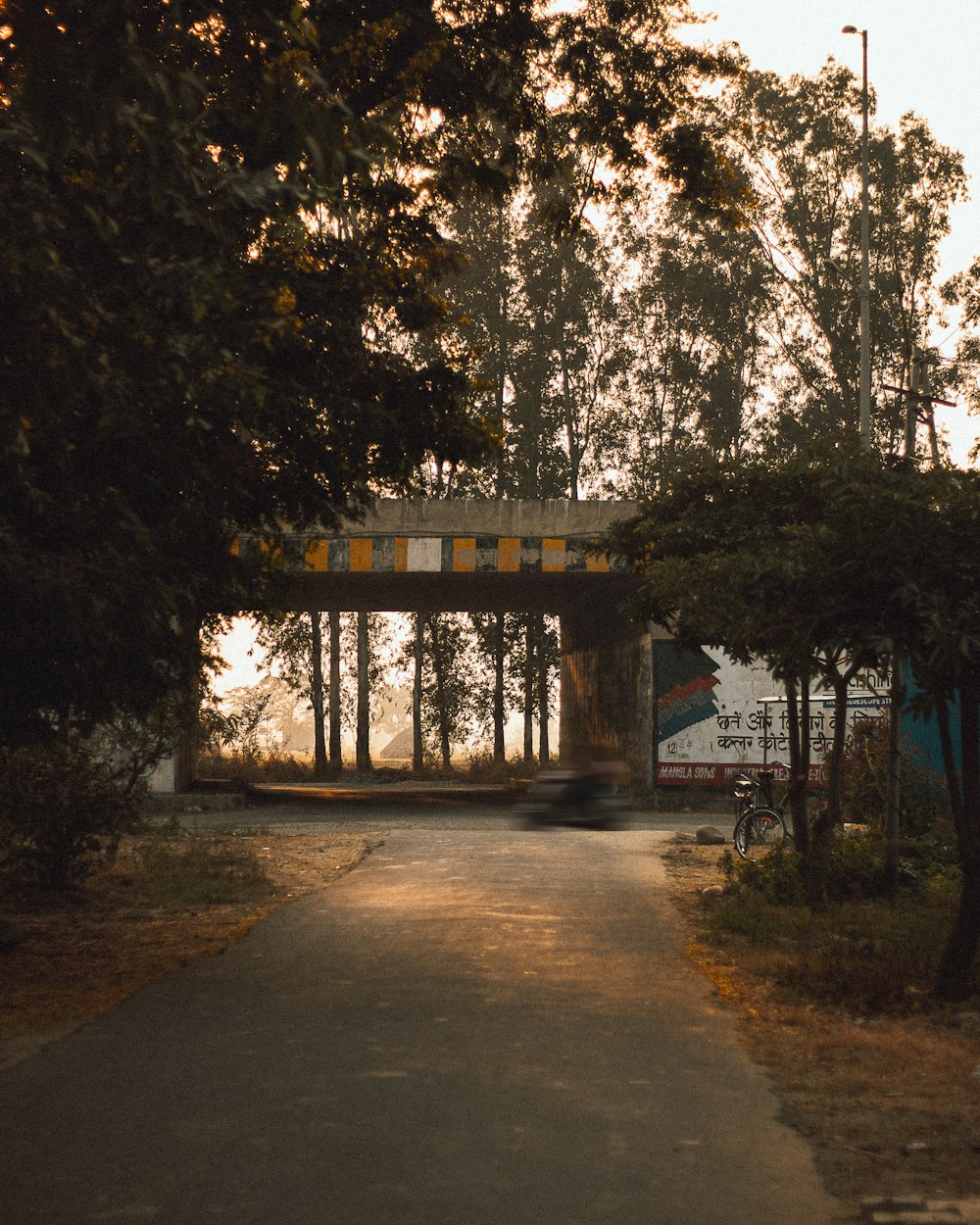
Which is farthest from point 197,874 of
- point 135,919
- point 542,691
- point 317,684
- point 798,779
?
point 542,691

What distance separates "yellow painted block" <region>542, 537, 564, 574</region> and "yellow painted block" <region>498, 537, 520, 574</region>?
49 cm

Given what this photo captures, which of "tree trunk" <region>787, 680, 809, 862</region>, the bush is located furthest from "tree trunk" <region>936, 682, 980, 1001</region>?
the bush

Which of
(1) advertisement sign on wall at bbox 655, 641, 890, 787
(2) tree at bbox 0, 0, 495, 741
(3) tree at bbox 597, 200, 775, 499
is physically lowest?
(1) advertisement sign on wall at bbox 655, 641, 890, 787

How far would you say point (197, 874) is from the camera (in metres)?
15.5

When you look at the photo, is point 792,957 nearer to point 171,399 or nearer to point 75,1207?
point 171,399

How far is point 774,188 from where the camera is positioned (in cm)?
4088

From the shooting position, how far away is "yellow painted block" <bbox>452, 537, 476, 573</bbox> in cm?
2733

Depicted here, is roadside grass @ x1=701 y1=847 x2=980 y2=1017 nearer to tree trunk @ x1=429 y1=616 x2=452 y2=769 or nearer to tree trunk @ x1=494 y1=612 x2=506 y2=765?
tree trunk @ x1=494 y1=612 x2=506 y2=765

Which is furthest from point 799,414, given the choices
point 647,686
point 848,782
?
point 848,782

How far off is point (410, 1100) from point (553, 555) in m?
21.7

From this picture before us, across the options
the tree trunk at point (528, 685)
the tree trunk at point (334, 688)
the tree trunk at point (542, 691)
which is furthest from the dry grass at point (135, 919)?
the tree trunk at point (542, 691)

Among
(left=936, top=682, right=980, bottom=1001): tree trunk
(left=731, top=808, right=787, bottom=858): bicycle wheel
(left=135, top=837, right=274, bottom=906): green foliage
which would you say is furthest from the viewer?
(left=731, top=808, right=787, bottom=858): bicycle wheel

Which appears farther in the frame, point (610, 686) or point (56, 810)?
point (610, 686)

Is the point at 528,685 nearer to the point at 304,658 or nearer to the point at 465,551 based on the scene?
the point at 304,658
